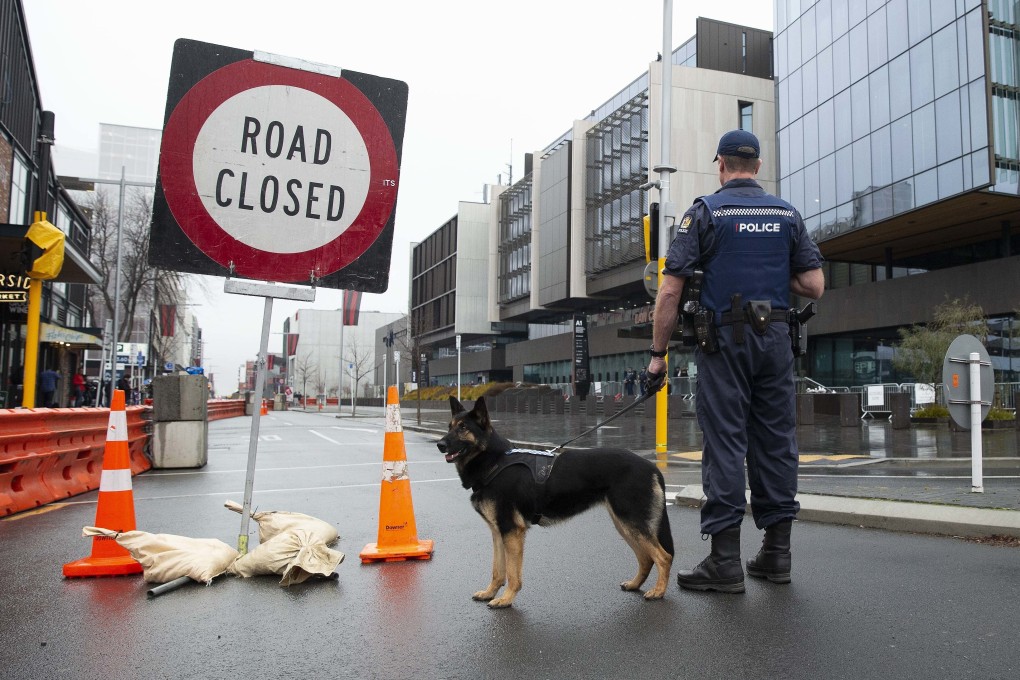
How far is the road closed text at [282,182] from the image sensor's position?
488cm

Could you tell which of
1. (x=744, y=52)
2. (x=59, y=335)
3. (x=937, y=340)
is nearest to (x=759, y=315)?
(x=937, y=340)

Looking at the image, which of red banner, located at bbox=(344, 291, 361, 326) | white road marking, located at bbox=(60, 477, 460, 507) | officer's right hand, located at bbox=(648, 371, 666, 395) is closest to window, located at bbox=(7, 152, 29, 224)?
white road marking, located at bbox=(60, 477, 460, 507)

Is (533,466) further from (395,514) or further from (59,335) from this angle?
(59,335)

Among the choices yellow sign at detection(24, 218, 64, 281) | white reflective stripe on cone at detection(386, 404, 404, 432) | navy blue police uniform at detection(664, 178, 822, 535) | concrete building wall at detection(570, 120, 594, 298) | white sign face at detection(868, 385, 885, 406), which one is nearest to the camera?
navy blue police uniform at detection(664, 178, 822, 535)

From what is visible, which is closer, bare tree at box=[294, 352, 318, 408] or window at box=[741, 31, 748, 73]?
window at box=[741, 31, 748, 73]

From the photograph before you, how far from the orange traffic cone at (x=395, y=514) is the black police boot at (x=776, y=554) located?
7.27ft

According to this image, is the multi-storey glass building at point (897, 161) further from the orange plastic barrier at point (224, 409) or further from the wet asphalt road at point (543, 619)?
the orange plastic barrier at point (224, 409)

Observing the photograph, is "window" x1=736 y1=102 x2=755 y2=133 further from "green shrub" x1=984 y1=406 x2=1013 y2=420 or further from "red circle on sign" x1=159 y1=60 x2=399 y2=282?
"red circle on sign" x1=159 y1=60 x2=399 y2=282

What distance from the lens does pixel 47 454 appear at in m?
8.81

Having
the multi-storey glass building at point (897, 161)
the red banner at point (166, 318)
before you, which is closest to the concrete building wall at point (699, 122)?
the multi-storey glass building at point (897, 161)

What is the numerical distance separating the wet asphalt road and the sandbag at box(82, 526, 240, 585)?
0.13m

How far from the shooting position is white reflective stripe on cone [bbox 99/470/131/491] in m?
5.23

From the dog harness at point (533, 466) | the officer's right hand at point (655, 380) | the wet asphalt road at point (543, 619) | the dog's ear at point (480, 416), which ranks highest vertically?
the officer's right hand at point (655, 380)

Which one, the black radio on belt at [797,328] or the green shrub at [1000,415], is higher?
the black radio on belt at [797,328]
